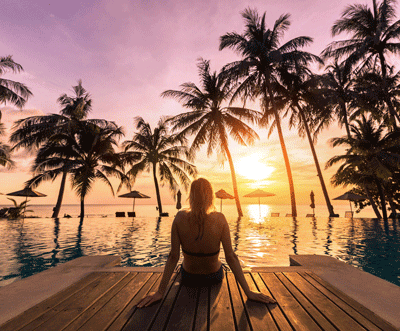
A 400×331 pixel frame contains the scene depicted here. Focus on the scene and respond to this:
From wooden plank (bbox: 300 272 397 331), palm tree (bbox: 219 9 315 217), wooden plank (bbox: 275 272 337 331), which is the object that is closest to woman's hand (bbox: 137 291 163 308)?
wooden plank (bbox: 275 272 337 331)

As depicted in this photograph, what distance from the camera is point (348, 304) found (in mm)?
2520

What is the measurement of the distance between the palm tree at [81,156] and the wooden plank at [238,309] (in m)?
18.5

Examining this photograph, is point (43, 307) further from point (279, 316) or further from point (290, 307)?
point (290, 307)

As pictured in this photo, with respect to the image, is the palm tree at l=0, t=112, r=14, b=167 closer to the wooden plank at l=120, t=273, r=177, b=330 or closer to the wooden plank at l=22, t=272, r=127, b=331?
the wooden plank at l=22, t=272, r=127, b=331

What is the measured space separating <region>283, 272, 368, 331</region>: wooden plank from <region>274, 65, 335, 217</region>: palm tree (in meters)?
18.4

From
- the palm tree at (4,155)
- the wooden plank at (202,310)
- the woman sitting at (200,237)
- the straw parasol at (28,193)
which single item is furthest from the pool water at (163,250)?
the palm tree at (4,155)

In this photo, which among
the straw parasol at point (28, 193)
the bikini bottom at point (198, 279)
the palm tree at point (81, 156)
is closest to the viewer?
the bikini bottom at point (198, 279)

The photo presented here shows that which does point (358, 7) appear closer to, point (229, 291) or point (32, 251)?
point (229, 291)

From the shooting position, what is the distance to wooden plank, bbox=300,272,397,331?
2154 mm

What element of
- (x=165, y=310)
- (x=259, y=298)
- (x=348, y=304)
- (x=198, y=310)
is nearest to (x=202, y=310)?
(x=198, y=310)

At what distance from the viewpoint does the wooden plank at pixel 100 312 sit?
205 centimetres

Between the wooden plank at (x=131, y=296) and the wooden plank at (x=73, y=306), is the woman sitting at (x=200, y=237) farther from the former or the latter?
the wooden plank at (x=73, y=306)

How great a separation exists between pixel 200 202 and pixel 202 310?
106cm

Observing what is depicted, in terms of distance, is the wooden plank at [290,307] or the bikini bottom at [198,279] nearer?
the wooden plank at [290,307]
